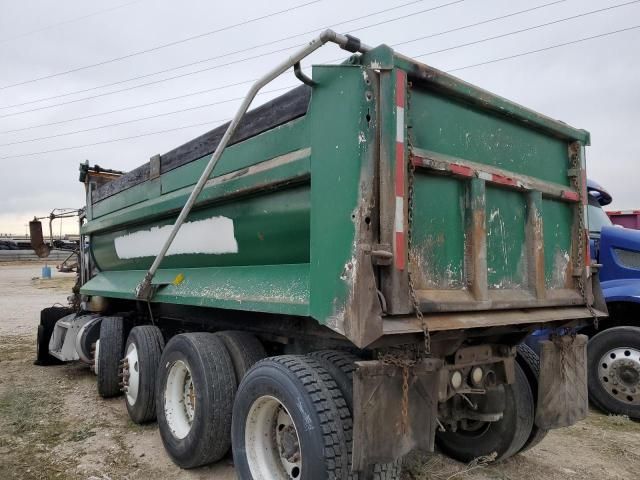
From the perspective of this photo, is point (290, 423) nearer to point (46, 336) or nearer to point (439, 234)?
point (439, 234)

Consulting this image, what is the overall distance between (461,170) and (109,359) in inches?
171

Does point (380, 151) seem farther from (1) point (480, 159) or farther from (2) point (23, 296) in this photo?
(2) point (23, 296)

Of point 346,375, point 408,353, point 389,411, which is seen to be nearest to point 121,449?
point 346,375

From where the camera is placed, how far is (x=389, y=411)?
237 cm

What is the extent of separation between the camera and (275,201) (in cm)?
320

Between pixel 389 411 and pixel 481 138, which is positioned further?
pixel 481 138

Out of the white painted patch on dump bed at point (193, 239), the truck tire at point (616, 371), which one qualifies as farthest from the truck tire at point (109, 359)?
the truck tire at point (616, 371)

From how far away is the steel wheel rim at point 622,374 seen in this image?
4.86m

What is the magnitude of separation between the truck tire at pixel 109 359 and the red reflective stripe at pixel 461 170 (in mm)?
4256

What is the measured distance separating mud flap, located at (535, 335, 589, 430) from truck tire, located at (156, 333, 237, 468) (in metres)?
2.04

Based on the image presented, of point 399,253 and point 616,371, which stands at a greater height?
point 399,253

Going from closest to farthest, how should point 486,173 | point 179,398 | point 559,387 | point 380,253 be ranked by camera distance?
point 380,253
point 486,173
point 559,387
point 179,398

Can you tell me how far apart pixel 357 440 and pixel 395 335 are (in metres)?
0.49

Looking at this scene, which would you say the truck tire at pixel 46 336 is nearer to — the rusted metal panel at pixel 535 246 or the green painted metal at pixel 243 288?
the green painted metal at pixel 243 288
